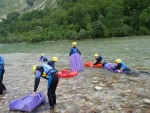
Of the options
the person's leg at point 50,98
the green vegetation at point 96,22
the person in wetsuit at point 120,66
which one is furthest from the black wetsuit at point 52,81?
the green vegetation at point 96,22

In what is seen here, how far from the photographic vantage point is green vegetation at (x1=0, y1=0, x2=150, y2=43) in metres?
75.0

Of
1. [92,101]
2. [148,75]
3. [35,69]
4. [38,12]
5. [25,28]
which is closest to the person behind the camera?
[35,69]

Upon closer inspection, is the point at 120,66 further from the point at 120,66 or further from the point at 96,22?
the point at 96,22

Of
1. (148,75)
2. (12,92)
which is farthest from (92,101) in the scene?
(148,75)

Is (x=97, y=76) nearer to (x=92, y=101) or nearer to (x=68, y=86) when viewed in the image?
(x=68, y=86)

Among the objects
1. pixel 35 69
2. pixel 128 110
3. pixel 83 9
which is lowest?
pixel 128 110

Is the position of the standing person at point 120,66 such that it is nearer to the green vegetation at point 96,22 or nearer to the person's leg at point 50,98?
the person's leg at point 50,98

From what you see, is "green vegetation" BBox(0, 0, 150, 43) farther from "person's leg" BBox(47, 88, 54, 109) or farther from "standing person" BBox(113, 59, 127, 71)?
"person's leg" BBox(47, 88, 54, 109)

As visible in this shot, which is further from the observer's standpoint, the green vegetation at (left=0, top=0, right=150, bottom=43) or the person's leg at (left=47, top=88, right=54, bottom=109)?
the green vegetation at (left=0, top=0, right=150, bottom=43)

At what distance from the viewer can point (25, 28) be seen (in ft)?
362

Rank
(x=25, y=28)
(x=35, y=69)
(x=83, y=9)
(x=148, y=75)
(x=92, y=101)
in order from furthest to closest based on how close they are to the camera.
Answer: (x=25, y=28), (x=83, y=9), (x=148, y=75), (x=92, y=101), (x=35, y=69)

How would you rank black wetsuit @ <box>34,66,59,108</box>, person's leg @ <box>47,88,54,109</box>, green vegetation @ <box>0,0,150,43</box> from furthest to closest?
1. green vegetation @ <box>0,0,150,43</box>
2. person's leg @ <box>47,88,54,109</box>
3. black wetsuit @ <box>34,66,59,108</box>

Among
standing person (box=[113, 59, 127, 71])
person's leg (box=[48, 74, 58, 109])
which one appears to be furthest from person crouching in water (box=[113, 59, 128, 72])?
person's leg (box=[48, 74, 58, 109])

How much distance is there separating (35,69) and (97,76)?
878cm
